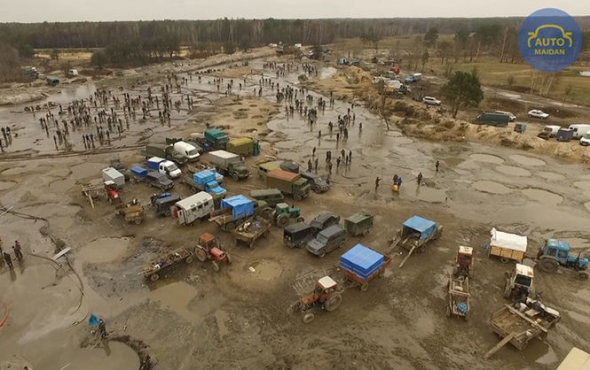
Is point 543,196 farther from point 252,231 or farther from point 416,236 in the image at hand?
point 252,231

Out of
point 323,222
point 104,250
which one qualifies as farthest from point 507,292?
point 104,250

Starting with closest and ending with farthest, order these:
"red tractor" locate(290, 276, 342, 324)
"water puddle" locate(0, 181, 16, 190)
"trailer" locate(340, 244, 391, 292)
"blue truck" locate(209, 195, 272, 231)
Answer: "red tractor" locate(290, 276, 342, 324), "trailer" locate(340, 244, 391, 292), "blue truck" locate(209, 195, 272, 231), "water puddle" locate(0, 181, 16, 190)

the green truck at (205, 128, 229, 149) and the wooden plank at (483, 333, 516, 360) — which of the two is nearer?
the wooden plank at (483, 333, 516, 360)

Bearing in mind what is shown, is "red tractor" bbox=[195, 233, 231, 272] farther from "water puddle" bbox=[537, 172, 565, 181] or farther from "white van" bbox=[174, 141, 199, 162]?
"water puddle" bbox=[537, 172, 565, 181]

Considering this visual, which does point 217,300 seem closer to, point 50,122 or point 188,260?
point 188,260

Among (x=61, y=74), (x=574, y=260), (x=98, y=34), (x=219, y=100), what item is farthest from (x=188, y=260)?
(x=98, y=34)

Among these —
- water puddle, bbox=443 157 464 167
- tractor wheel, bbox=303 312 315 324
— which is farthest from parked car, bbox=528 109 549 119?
tractor wheel, bbox=303 312 315 324
